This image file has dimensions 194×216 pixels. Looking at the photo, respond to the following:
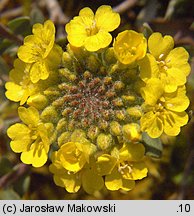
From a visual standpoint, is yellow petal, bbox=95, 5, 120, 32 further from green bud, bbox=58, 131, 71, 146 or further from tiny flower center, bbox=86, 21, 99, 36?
green bud, bbox=58, 131, 71, 146

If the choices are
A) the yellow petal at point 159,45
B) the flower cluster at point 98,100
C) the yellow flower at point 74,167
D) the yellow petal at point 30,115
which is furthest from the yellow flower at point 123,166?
the yellow petal at point 159,45

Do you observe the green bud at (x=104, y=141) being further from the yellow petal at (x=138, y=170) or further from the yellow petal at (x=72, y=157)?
the yellow petal at (x=138, y=170)

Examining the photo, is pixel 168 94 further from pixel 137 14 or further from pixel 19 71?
pixel 137 14

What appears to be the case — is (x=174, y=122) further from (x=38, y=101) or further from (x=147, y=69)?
(x=38, y=101)

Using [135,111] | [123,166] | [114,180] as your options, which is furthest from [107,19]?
[114,180]

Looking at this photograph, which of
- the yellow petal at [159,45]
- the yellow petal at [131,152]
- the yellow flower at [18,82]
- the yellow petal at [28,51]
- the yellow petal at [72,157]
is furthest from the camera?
the yellow flower at [18,82]
